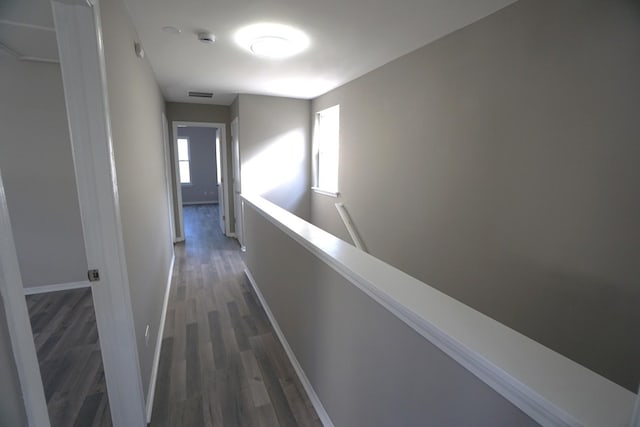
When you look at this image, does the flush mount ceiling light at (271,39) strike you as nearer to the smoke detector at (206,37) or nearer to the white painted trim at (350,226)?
the smoke detector at (206,37)

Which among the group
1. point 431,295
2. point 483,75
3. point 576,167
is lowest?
point 431,295

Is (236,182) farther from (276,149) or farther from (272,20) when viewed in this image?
(272,20)

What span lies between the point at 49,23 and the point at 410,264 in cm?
367

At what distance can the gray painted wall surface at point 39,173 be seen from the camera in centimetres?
302

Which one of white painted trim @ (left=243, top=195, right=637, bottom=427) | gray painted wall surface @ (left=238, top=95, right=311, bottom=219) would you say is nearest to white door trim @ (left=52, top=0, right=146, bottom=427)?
white painted trim @ (left=243, top=195, right=637, bottom=427)

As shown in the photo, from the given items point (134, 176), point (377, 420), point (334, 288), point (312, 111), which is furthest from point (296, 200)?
point (377, 420)

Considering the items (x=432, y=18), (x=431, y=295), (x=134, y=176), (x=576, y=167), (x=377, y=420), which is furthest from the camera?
(x=432, y=18)

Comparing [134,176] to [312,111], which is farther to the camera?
[312,111]

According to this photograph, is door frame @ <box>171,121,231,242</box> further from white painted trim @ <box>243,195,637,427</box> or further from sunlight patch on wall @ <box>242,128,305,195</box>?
white painted trim @ <box>243,195,637,427</box>

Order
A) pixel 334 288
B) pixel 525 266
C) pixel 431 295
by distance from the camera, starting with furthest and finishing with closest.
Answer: pixel 525 266, pixel 334 288, pixel 431 295

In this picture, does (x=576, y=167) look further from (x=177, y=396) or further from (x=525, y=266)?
(x=177, y=396)

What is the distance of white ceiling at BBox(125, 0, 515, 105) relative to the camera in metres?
2.04

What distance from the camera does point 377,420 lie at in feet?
3.91

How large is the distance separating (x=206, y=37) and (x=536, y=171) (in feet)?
8.73
